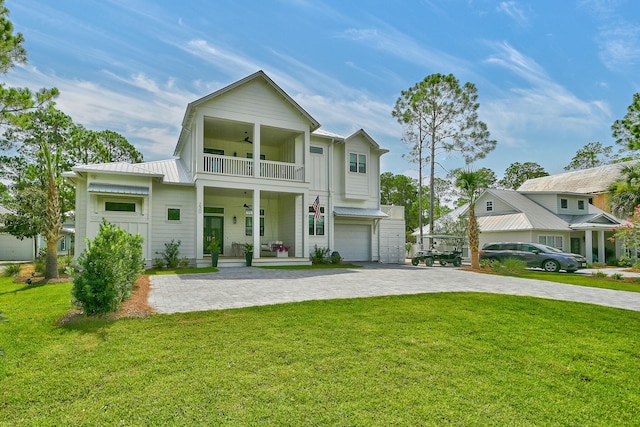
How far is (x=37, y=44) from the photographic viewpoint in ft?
41.2

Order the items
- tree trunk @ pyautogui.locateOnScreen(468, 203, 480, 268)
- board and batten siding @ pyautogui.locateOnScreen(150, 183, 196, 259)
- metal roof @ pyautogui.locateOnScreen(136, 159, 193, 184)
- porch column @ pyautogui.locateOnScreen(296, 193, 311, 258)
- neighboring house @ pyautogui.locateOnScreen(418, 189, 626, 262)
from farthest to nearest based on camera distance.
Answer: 1. neighboring house @ pyautogui.locateOnScreen(418, 189, 626, 262)
2. porch column @ pyautogui.locateOnScreen(296, 193, 311, 258)
3. tree trunk @ pyautogui.locateOnScreen(468, 203, 480, 268)
4. metal roof @ pyautogui.locateOnScreen(136, 159, 193, 184)
5. board and batten siding @ pyautogui.locateOnScreen(150, 183, 196, 259)

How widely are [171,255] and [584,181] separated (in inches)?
1430

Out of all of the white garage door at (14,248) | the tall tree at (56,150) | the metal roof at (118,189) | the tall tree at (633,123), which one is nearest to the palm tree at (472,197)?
the tall tree at (633,123)

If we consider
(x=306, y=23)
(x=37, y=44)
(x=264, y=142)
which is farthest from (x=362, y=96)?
(x=37, y=44)

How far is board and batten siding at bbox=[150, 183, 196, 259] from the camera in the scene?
1636 centimetres

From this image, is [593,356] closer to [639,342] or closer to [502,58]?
[639,342]

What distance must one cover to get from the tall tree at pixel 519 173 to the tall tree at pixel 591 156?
3.63m

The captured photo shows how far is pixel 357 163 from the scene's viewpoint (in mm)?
21469

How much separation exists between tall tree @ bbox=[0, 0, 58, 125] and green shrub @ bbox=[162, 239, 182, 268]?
7022 millimetres

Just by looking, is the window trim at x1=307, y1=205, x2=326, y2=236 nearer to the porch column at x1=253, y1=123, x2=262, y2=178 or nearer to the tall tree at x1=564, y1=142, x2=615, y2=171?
the porch column at x1=253, y1=123, x2=262, y2=178

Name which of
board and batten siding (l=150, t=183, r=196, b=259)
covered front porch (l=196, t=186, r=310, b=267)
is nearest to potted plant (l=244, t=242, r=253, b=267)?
covered front porch (l=196, t=186, r=310, b=267)

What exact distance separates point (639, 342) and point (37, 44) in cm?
1823

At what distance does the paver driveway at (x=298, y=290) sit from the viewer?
7906mm

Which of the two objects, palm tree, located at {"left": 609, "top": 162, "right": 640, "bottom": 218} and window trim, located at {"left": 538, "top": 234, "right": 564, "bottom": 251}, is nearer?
palm tree, located at {"left": 609, "top": 162, "right": 640, "bottom": 218}
